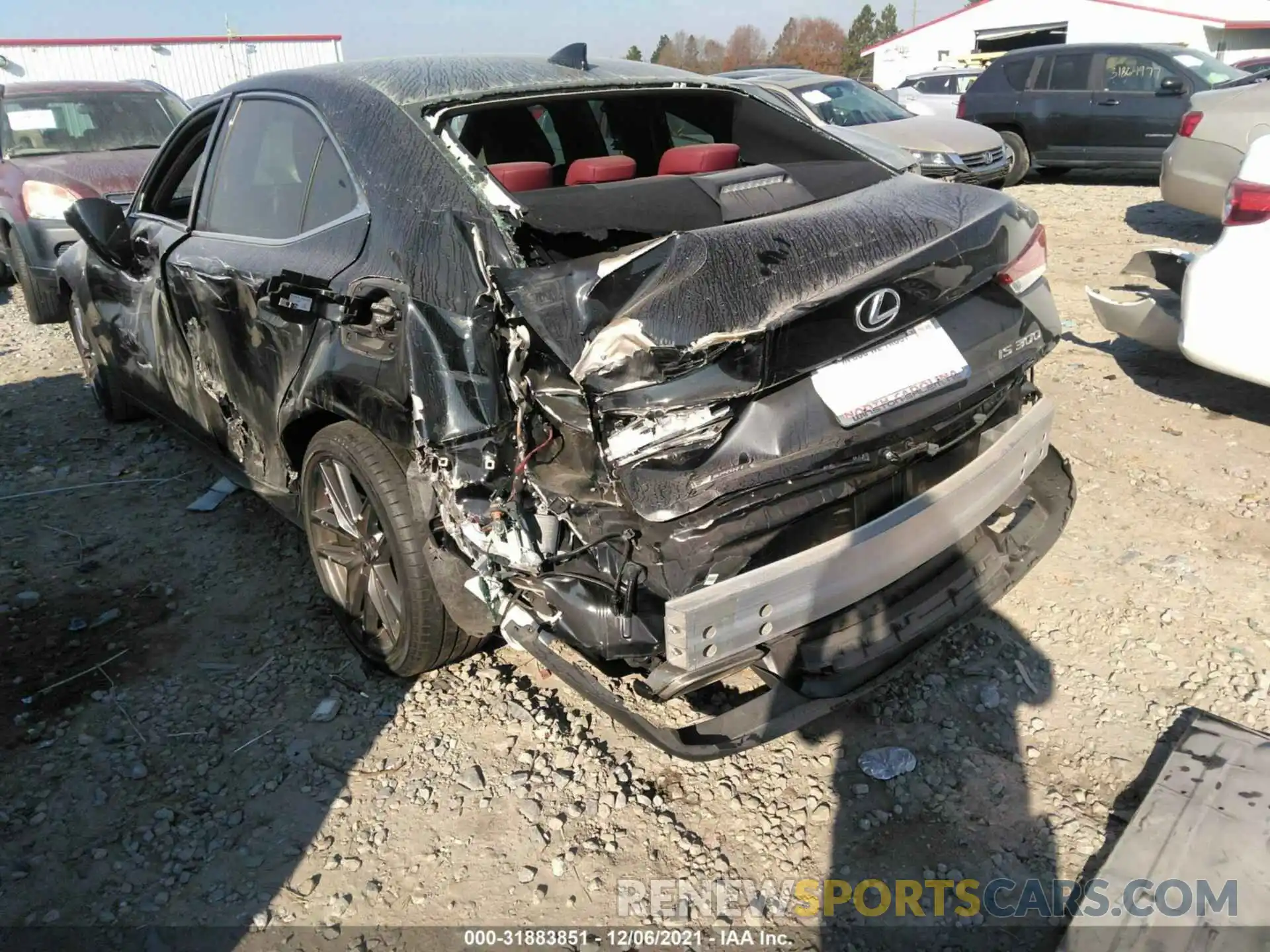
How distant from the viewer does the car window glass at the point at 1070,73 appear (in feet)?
36.3

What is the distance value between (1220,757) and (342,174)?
2781 mm

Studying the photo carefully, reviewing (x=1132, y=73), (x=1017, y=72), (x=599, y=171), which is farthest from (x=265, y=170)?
(x=1017, y=72)

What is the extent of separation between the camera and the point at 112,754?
Answer: 2682mm

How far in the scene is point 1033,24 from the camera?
1303 inches

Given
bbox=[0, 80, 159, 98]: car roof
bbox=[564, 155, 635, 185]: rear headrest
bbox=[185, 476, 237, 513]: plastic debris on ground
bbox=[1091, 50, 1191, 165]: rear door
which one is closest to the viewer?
bbox=[564, 155, 635, 185]: rear headrest

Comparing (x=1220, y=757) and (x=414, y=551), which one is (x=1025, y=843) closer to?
(x=1220, y=757)

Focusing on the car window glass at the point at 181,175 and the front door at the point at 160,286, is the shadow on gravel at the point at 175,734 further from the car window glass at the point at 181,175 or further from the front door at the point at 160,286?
the car window glass at the point at 181,175

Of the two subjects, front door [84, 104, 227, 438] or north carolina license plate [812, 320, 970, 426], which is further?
front door [84, 104, 227, 438]

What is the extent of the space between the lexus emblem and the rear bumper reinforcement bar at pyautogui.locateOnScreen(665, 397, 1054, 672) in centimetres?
45

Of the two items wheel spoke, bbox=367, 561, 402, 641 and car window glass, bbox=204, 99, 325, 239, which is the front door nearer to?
car window glass, bbox=204, 99, 325, 239

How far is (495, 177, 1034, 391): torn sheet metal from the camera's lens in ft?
6.05

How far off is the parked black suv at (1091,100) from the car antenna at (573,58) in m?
9.76

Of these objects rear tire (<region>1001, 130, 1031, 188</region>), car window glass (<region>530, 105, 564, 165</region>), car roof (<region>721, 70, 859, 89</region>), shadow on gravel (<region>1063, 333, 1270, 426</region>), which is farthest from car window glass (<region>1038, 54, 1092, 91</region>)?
car window glass (<region>530, 105, 564, 165</region>)

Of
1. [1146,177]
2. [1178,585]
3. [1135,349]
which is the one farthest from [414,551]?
[1146,177]
